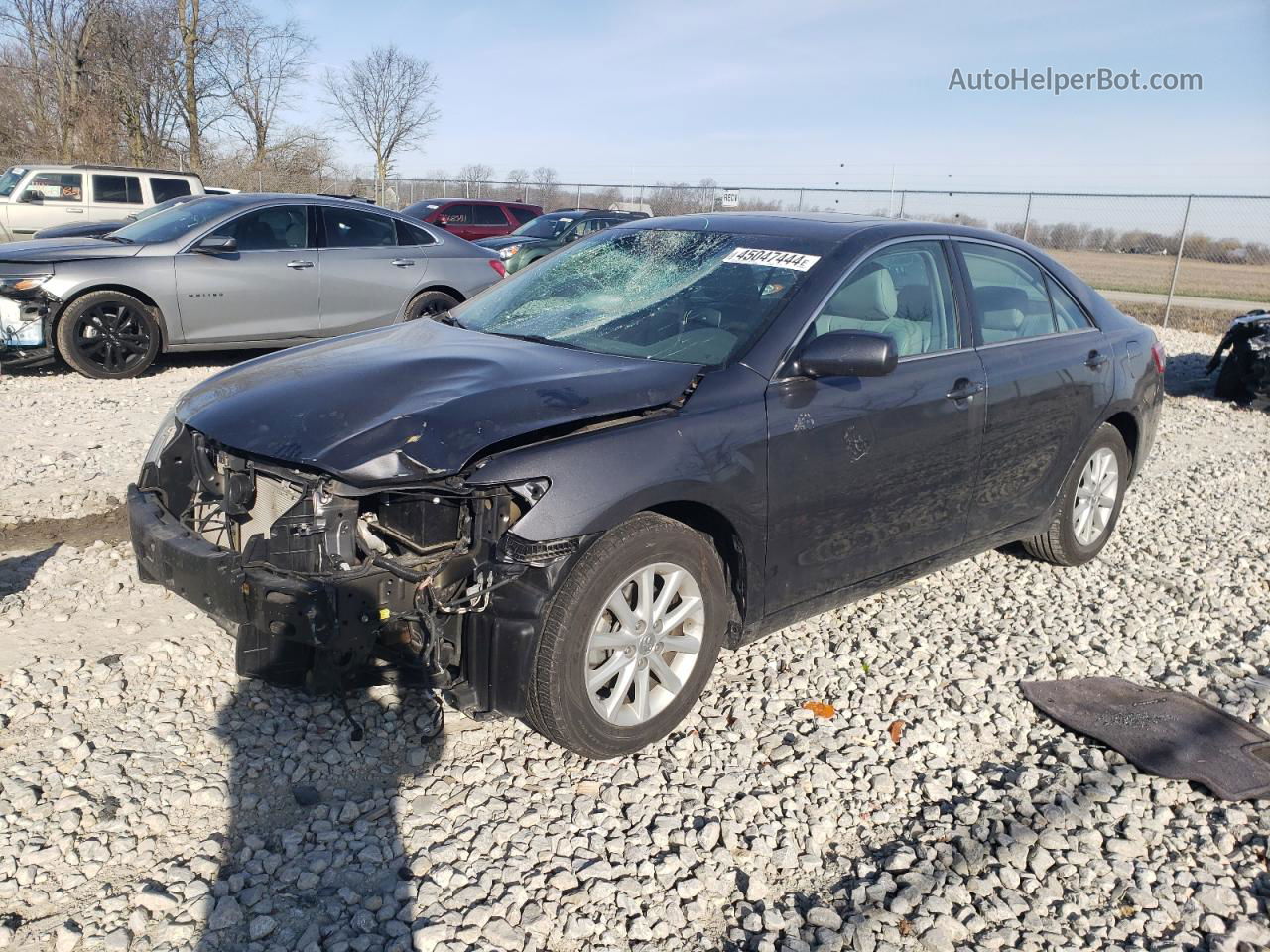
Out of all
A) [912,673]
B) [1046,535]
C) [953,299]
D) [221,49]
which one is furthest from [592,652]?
[221,49]

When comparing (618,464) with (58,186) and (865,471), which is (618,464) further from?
(58,186)

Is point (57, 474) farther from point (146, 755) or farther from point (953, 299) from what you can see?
point (953, 299)

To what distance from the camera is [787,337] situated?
361 cm

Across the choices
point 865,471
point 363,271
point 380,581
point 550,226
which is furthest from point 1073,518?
point 550,226

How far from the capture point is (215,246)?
8789mm

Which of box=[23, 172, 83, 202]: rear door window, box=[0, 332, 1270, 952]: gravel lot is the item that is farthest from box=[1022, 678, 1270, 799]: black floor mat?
box=[23, 172, 83, 202]: rear door window

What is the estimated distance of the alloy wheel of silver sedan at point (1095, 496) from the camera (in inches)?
203

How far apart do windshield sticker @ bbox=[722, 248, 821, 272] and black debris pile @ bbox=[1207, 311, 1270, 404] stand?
854cm

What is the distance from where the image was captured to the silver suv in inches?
330

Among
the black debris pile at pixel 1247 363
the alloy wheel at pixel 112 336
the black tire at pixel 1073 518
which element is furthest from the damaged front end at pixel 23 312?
the black debris pile at pixel 1247 363

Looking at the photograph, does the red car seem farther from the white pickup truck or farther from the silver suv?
the silver suv

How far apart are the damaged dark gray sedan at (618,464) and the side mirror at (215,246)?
16.9 feet

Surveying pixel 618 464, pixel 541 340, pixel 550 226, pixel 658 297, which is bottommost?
pixel 618 464

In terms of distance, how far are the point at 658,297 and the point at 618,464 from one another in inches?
46.5
